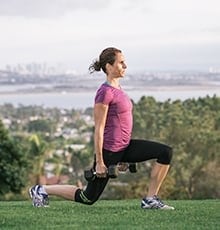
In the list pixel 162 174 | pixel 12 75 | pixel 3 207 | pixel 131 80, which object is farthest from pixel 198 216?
pixel 12 75

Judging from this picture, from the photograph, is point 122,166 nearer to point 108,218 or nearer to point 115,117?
point 115,117

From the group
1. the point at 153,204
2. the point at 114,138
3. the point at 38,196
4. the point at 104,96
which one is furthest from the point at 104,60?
the point at 38,196

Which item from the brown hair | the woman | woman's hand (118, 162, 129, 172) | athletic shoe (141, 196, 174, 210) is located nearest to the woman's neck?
the woman

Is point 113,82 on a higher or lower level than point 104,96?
higher

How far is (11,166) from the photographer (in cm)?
4075

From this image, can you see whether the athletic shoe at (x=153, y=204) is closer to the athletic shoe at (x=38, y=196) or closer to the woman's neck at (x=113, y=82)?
the athletic shoe at (x=38, y=196)

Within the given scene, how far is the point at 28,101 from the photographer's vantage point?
14312 cm

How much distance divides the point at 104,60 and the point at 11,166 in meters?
31.6

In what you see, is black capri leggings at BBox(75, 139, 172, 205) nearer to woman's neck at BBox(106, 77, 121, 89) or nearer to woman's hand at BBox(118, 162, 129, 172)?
woman's hand at BBox(118, 162, 129, 172)

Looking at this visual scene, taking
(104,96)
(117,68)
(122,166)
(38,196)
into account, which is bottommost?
(38,196)

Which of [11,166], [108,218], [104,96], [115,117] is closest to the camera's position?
[108,218]

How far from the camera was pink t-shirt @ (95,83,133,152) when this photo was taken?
9438 millimetres

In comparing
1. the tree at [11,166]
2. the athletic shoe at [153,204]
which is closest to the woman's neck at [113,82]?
the athletic shoe at [153,204]

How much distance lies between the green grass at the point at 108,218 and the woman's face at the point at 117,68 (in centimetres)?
150
